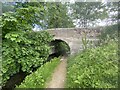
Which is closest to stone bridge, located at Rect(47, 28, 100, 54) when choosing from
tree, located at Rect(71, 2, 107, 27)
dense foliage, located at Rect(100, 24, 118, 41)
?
dense foliage, located at Rect(100, 24, 118, 41)

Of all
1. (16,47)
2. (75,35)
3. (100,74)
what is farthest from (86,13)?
(100,74)

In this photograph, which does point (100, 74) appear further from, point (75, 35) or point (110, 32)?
point (75, 35)

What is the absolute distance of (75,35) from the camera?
6668 mm

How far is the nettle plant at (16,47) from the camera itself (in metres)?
3.96

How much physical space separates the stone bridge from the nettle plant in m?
1.83

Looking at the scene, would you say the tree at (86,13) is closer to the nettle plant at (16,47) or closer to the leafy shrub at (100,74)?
the nettle plant at (16,47)

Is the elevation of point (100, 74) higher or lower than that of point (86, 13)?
lower

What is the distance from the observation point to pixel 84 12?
376 inches

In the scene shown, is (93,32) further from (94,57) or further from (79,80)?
(79,80)

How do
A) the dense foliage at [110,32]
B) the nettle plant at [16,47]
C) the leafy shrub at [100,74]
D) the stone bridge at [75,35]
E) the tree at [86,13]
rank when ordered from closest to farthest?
1. the leafy shrub at [100,74]
2. the nettle plant at [16,47]
3. the dense foliage at [110,32]
4. the stone bridge at [75,35]
5. the tree at [86,13]

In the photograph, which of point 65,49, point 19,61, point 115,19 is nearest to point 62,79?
point 19,61

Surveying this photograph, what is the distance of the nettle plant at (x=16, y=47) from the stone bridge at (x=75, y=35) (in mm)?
1827

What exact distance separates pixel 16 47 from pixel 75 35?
307 cm

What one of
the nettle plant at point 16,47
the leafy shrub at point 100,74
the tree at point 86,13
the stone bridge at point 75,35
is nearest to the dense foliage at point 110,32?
the stone bridge at point 75,35
